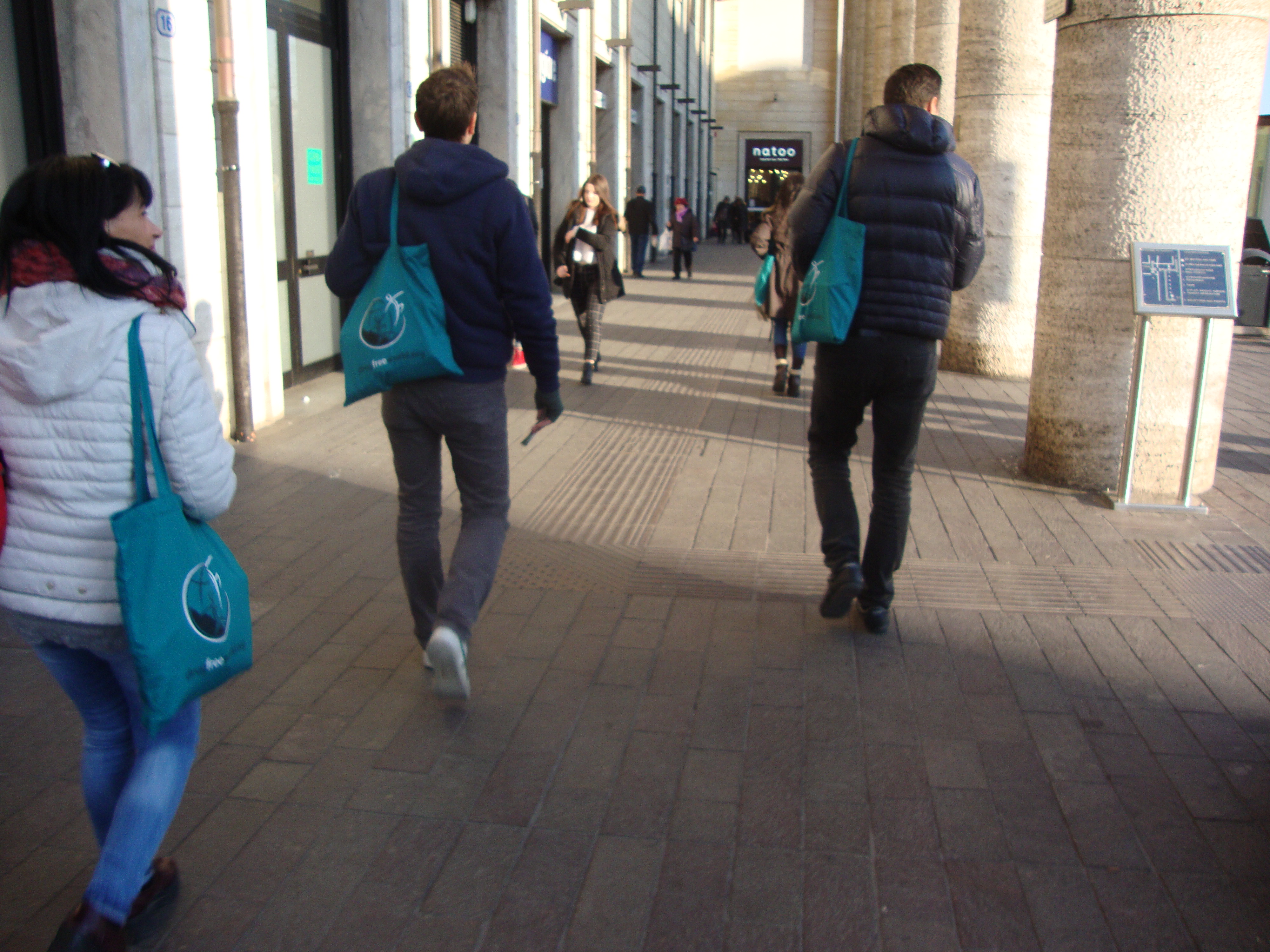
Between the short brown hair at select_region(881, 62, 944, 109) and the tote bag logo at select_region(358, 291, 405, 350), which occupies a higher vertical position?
the short brown hair at select_region(881, 62, 944, 109)

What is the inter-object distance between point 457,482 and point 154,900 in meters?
1.53

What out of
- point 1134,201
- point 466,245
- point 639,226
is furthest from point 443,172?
point 639,226

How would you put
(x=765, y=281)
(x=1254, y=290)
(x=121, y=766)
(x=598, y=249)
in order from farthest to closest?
(x=1254, y=290)
(x=598, y=249)
(x=765, y=281)
(x=121, y=766)

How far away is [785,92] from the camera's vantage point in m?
52.1

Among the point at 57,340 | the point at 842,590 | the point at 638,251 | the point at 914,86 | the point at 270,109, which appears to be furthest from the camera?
the point at 638,251

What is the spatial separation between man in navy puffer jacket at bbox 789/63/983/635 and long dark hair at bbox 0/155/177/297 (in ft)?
8.27

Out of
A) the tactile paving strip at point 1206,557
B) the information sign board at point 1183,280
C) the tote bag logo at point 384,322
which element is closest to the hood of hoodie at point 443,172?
the tote bag logo at point 384,322

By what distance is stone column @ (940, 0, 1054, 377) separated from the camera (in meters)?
10.1

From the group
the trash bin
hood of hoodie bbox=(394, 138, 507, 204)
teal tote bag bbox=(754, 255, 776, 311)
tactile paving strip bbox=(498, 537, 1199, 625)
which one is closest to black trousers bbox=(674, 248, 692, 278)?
the trash bin

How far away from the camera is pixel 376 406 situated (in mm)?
A: 8727

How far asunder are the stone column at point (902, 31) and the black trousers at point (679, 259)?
6689 millimetres

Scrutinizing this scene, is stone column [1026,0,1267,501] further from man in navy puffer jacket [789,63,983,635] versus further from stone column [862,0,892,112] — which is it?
stone column [862,0,892,112]

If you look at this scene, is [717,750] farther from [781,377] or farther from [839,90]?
[839,90]

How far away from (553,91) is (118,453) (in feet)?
57.1
